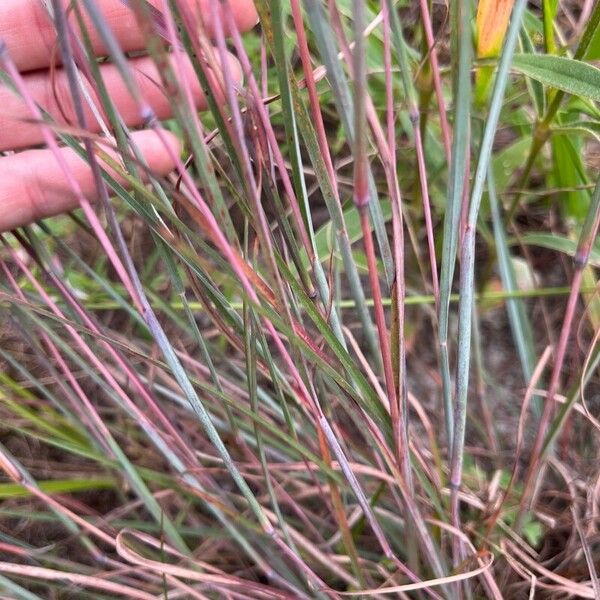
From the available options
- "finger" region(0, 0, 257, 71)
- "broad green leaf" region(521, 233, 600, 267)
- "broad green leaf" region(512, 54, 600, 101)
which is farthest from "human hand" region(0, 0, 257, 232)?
"broad green leaf" region(521, 233, 600, 267)

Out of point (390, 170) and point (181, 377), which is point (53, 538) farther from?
point (390, 170)

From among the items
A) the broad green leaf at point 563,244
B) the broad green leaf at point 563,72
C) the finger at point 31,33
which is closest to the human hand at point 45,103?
the finger at point 31,33

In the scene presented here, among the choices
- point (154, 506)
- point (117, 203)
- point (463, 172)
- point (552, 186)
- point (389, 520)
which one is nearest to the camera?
point (463, 172)

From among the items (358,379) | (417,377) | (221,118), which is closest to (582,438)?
(417,377)

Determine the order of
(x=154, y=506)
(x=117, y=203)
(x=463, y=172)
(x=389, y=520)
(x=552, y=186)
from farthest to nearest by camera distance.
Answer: (x=117, y=203) → (x=552, y=186) → (x=389, y=520) → (x=154, y=506) → (x=463, y=172)

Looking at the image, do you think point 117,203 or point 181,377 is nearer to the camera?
point 181,377

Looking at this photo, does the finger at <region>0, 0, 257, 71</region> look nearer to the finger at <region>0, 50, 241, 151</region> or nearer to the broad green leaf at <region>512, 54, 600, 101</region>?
the finger at <region>0, 50, 241, 151</region>

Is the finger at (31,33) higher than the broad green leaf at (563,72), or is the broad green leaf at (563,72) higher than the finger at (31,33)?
the finger at (31,33)

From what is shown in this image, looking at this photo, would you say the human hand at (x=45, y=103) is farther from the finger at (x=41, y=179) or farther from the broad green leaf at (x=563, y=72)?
the broad green leaf at (x=563, y=72)
